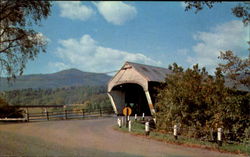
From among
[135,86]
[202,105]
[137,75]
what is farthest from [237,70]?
[135,86]

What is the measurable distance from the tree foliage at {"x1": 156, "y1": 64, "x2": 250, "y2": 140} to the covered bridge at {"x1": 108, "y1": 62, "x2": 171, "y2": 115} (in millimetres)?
6884

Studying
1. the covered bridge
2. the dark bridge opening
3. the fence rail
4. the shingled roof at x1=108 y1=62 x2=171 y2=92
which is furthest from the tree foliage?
the dark bridge opening

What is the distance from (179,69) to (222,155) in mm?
8952

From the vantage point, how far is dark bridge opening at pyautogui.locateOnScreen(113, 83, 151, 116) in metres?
30.2

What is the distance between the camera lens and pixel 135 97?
3172cm

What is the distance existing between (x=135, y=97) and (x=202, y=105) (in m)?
18.1

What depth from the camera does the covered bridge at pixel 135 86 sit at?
24053 mm

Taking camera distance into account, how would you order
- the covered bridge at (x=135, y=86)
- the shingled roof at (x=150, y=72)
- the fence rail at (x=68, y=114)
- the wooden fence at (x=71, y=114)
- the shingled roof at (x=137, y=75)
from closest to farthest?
1. the fence rail at (x=68, y=114)
2. the wooden fence at (x=71, y=114)
3. the covered bridge at (x=135, y=86)
4. the shingled roof at (x=137, y=75)
5. the shingled roof at (x=150, y=72)

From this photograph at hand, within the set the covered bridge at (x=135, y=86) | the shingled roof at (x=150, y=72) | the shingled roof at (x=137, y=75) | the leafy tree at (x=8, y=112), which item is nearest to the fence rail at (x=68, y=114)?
the leafy tree at (x=8, y=112)

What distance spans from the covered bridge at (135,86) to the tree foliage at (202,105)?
6.88 metres

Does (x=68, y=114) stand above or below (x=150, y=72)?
below

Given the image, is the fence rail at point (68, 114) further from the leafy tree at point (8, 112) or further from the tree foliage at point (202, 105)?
the tree foliage at point (202, 105)

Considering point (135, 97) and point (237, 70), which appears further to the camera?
point (135, 97)

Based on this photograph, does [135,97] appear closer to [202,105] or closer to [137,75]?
[137,75]
